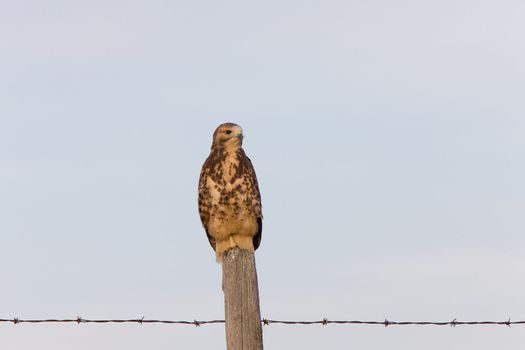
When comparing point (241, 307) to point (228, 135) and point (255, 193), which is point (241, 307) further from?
point (228, 135)

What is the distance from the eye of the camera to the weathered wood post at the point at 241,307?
5723 mm

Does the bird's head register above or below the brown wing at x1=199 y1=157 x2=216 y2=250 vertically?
above

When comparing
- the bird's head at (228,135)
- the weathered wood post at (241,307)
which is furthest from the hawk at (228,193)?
the weathered wood post at (241,307)

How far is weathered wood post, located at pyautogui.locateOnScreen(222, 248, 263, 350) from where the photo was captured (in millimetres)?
5723

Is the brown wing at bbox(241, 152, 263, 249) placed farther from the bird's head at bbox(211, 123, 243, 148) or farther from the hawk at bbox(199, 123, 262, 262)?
the bird's head at bbox(211, 123, 243, 148)

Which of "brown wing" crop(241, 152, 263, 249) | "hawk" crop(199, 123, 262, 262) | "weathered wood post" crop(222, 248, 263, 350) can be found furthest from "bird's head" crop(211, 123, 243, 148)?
"weathered wood post" crop(222, 248, 263, 350)

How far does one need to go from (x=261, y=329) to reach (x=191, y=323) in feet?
3.89

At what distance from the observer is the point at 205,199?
856 centimetres

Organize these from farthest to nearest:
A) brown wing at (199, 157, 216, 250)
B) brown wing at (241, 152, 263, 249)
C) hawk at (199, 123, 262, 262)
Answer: brown wing at (199, 157, 216, 250) → brown wing at (241, 152, 263, 249) → hawk at (199, 123, 262, 262)

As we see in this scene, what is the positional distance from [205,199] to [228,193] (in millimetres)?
308

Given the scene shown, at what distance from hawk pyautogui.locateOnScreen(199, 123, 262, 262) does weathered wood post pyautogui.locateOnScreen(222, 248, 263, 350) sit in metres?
2.07

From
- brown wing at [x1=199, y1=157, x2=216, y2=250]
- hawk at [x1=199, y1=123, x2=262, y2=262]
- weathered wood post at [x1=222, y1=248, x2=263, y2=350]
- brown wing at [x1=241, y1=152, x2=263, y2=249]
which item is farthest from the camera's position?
brown wing at [x1=199, y1=157, x2=216, y2=250]

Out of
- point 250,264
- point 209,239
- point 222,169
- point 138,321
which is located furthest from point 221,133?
point 250,264

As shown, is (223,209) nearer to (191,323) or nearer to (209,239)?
(209,239)
